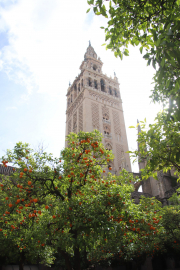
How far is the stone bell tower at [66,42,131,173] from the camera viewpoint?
25.5 metres

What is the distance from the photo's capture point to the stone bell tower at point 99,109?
25.5 meters

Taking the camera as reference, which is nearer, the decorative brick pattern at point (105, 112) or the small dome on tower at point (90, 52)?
the decorative brick pattern at point (105, 112)

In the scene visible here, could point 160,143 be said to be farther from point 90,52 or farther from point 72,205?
point 90,52

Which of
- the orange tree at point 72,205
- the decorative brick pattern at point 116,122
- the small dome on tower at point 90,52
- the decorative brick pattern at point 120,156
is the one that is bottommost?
the orange tree at point 72,205

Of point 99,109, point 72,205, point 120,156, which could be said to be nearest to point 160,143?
point 72,205

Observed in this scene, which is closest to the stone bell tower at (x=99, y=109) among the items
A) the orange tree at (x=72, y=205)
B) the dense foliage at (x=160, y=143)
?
the orange tree at (x=72, y=205)

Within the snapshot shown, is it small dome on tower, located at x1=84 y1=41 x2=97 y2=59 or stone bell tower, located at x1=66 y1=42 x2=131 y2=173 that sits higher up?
small dome on tower, located at x1=84 y1=41 x2=97 y2=59

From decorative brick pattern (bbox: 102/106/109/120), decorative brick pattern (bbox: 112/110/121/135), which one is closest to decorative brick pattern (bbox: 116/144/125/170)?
decorative brick pattern (bbox: 112/110/121/135)

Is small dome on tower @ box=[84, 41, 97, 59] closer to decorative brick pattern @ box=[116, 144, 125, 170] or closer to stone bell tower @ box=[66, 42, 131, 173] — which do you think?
stone bell tower @ box=[66, 42, 131, 173]

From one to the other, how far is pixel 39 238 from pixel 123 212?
7.46ft

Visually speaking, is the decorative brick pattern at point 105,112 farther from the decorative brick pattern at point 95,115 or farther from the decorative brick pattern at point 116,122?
the decorative brick pattern at point 116,122

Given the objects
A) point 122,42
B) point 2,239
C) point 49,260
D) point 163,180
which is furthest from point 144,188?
point 122,42

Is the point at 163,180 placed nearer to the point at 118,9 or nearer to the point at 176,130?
the point at 176,130

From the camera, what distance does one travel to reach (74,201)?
194 inches
